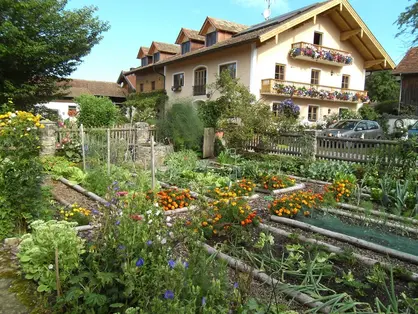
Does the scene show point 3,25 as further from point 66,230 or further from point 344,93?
point 344,93

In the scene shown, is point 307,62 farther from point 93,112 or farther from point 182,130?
point 93,112

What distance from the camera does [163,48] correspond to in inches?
1205

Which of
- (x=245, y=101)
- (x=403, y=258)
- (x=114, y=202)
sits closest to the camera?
(x=114, y=202)

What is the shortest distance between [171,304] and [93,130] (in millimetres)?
8445

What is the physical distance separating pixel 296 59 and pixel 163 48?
13.7 m

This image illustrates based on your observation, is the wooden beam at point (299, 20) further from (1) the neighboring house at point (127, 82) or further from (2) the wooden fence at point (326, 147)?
(1) the neighboring house at point (127, 82)

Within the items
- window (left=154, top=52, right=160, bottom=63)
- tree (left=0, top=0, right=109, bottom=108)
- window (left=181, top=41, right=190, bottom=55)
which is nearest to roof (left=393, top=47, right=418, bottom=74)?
window (left=181, top=41, right=190, bottom=55)

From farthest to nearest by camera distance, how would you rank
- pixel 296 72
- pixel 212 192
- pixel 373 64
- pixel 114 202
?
1. pixel 373 64
2. pixel 296 72
3. pixel 212 192
4. pixel 114 202

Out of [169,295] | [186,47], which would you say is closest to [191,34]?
[186,47]

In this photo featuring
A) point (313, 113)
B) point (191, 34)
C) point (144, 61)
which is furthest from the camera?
point (144, 61)

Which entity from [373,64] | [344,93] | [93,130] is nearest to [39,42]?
[93,130]

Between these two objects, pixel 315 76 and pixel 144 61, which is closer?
pixel 315 76

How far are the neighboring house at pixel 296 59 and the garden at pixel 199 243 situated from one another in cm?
1363

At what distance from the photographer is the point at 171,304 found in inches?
69.7
